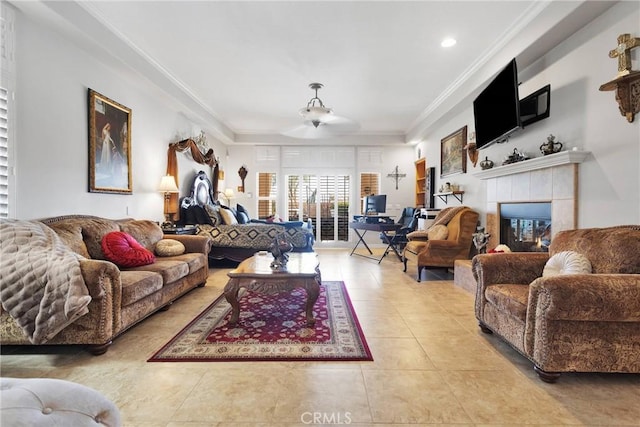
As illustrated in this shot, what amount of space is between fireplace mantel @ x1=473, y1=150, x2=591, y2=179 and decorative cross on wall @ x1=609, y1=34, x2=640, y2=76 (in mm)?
678

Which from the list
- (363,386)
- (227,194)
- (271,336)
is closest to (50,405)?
(363,386)

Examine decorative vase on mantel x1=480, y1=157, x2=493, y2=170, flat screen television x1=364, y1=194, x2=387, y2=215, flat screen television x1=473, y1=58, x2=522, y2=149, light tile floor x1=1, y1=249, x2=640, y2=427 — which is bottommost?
light tile floor x1=1, y1=249, x2=640, y2=427

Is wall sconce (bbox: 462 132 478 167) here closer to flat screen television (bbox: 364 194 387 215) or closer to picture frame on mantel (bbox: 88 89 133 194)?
flat screen television (bbox: 364 194 387 215)

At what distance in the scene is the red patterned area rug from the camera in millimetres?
2172

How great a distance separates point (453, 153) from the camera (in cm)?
562

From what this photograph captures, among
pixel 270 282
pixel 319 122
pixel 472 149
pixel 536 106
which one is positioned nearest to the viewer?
pixel 270 282

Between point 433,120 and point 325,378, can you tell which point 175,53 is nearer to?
point 325,378

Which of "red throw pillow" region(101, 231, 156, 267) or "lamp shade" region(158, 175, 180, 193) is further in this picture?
"lamp shade" region(158, 175, 180, 193)

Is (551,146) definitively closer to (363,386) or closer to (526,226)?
(526,226)

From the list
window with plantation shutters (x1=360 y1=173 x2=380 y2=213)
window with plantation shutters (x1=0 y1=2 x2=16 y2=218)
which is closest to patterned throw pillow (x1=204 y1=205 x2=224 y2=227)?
window with plantation shutters (x1=0 y1=2 x2=16 y2=218)

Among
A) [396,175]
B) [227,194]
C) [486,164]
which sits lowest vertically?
[227,194]

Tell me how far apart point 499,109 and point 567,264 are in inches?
76.6

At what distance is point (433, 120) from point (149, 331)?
17.8 feet

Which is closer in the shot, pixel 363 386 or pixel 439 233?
pixel 363 386
